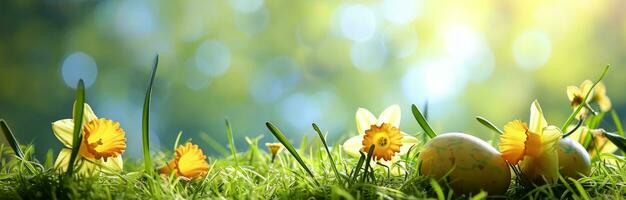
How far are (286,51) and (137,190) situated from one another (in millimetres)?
2225

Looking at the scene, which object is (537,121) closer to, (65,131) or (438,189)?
(438,189)

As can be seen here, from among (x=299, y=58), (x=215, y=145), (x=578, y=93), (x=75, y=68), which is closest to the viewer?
(x=578, y=93)

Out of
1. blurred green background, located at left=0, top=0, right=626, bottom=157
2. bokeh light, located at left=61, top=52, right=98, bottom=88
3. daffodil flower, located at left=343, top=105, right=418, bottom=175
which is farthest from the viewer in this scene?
blurred green background, located at left=0, top=0, right=626, bottom=157

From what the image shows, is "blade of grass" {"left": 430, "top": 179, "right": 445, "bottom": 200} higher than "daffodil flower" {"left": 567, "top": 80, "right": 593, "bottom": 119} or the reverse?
the reverse

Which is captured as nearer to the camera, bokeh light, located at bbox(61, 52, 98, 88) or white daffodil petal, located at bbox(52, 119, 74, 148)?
white daffodil petal, located at bbox(52, 119, 74, 148)

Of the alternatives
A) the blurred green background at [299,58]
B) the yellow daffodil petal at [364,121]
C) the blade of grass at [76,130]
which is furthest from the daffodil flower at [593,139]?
the blurred green background at [299,58]

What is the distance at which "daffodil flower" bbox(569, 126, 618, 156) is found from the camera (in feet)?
2.45

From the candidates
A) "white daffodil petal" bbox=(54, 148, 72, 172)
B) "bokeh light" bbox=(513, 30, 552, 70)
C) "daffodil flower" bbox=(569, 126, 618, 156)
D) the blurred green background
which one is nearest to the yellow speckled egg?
"daffodil flower" bbox=(569, 126, 618, 156)

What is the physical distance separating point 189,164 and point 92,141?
0.36ft

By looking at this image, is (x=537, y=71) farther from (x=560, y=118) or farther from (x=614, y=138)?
(x=614, y=138)

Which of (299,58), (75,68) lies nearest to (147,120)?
(75,68)

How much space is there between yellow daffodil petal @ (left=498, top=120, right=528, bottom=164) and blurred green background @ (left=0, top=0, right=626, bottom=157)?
1919mm

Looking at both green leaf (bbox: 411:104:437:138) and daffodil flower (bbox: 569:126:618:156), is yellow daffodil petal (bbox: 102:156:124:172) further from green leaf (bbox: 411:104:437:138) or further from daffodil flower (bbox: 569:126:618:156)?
daffodil flower (bbox: 569:126:618:156)

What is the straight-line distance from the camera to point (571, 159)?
0.61 m
